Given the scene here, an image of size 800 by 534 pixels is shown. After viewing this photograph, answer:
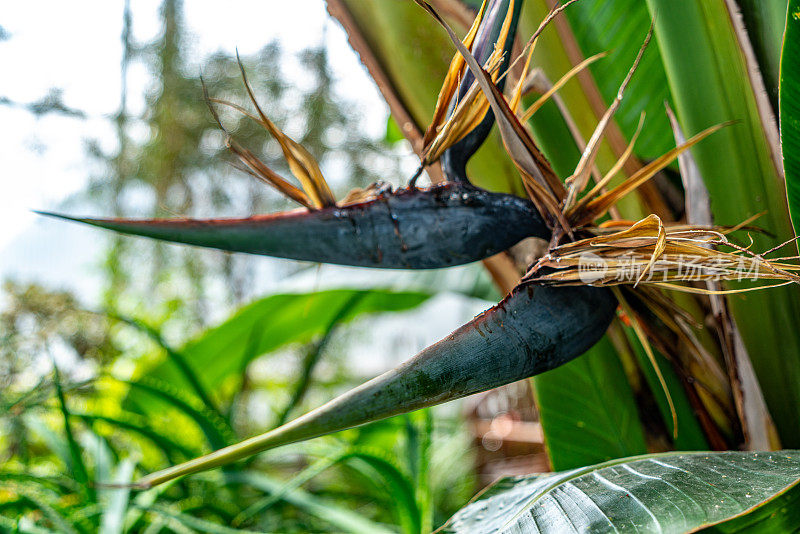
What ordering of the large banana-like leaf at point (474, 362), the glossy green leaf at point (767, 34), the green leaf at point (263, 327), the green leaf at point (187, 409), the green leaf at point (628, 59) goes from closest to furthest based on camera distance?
the large banana-like leaf at point (474, 362) < the glossy green leaf at point (767, 34) < the green leaf at point (628, 59) < the green leaf at point (187, 409) < the green leaf at point (263, 327)

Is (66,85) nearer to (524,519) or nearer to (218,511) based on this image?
(218,511)

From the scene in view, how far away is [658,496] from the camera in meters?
0.18

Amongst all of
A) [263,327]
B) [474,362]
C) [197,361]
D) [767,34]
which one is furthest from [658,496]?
[197,361]

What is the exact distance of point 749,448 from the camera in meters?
0.26

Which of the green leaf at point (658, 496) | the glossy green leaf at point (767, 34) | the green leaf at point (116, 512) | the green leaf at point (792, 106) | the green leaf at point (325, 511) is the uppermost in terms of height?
the glossy green leaf at point (767, 34)

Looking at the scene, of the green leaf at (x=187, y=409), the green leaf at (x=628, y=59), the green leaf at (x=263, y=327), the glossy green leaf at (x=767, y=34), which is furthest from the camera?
the green leaf at (x=263, y=327)

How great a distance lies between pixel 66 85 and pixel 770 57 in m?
2.09

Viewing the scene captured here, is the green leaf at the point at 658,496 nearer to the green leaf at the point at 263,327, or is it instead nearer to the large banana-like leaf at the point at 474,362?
the large banana-like leaf at the point at 474,362

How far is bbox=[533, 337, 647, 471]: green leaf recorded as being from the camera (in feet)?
1.09

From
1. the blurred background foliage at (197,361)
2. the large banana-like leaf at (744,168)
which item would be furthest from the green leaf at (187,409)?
the large banana-like leaf at (744,168)

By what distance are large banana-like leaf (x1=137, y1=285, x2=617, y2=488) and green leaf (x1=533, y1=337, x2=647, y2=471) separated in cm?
14

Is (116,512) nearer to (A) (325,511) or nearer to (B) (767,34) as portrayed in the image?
(A) (325,511)

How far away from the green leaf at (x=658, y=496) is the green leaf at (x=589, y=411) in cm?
11

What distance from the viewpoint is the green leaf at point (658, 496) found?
16 cm
